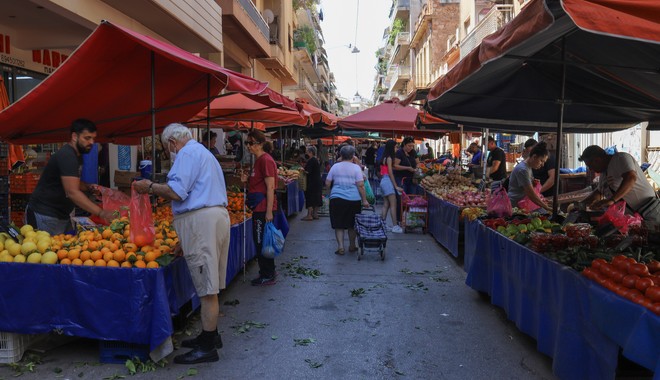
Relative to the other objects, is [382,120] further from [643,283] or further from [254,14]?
[643,283]

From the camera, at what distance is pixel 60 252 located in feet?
15.7

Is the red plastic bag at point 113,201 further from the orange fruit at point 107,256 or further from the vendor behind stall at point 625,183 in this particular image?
the vendor behind stall at point 625,183

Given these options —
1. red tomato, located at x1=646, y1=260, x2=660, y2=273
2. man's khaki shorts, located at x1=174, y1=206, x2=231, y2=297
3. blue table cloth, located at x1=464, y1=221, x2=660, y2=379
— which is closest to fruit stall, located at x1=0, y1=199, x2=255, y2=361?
man's khaki shorts, located at x1=174, y1=206, x2=231, y2=297

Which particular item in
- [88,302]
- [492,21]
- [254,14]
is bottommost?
[88,302]

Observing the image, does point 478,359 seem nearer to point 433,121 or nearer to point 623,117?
point 623,117

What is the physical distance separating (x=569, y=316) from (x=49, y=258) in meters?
4.20

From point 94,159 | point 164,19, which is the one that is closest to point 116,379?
point 94,159

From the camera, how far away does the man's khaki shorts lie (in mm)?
4605

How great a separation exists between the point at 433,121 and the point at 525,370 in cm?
801

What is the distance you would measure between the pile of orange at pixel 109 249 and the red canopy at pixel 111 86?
4.61 ft

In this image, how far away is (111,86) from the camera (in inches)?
233

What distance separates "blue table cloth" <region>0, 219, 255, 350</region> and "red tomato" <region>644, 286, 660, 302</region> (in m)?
3.48

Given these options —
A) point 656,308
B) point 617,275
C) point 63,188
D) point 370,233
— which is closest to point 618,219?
point 617,275

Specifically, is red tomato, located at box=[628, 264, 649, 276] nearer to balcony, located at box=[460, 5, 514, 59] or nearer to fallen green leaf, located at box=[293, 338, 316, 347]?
fallen green leaf, located at box=[293, 338, 316, 347]
